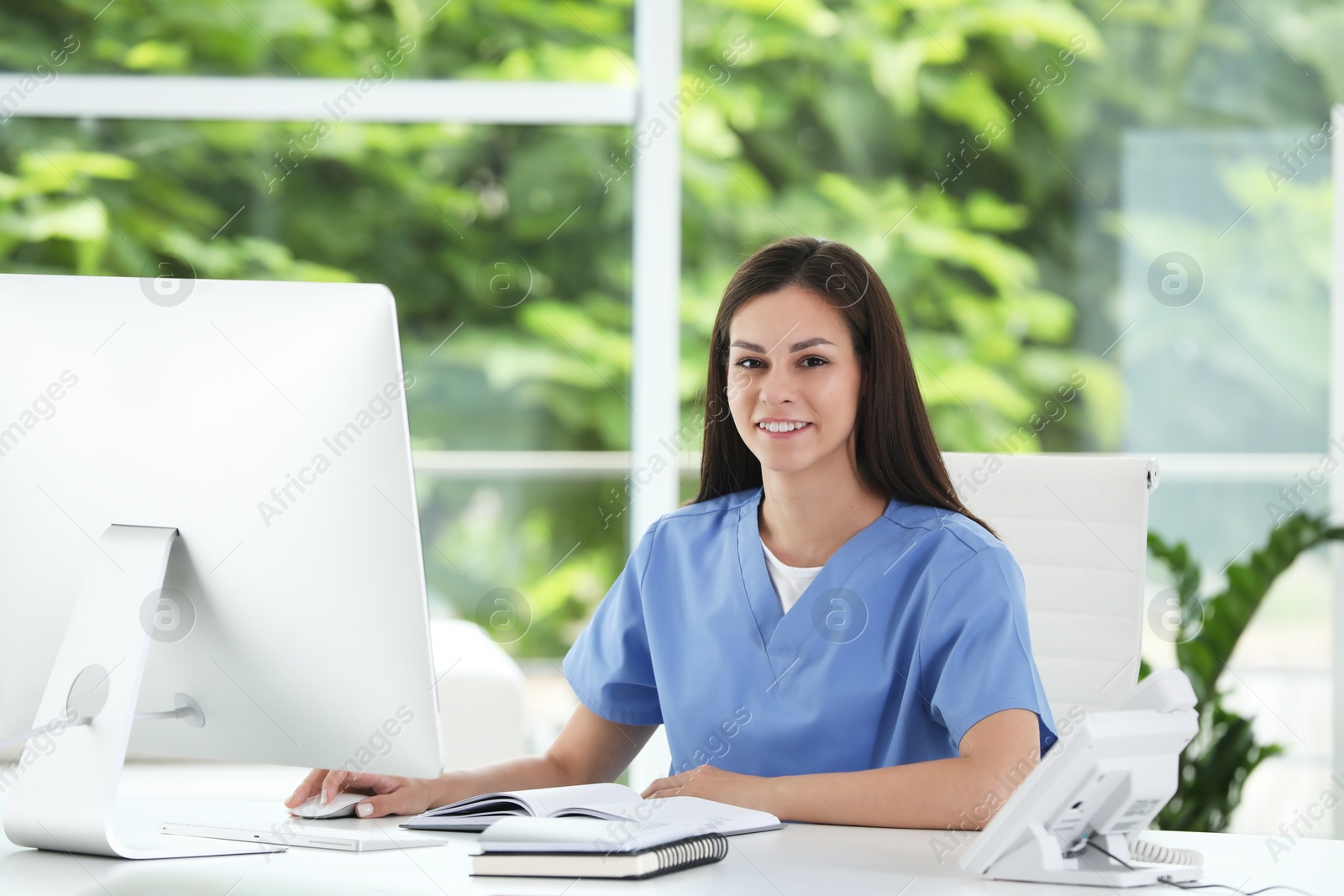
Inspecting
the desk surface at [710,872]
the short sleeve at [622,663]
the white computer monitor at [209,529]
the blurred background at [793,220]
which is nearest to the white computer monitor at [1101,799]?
the desk surface at [710,872]

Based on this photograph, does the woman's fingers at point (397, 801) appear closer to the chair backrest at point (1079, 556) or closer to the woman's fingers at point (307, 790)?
the woman's fingers at point (307, 790)

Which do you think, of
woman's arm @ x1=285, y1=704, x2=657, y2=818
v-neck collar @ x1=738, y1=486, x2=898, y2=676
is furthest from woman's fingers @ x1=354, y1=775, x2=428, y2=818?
v-neck collar @ x1=738, y1=486, x2=898, y2=676

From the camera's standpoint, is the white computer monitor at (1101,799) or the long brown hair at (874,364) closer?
the white computer monitor at (1101,799)

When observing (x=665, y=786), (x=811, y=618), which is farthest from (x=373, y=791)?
(x=811, y=618)

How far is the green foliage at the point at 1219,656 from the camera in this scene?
9.27 ft

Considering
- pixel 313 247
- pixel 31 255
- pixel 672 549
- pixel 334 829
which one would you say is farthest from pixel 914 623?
pixel 31 255

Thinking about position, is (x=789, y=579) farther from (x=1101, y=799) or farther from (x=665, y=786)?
(x=1101, y=799)

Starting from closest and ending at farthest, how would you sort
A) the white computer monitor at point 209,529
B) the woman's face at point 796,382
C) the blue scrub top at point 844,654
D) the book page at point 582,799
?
the white computer monitor at point 209,529 < the book page at point 582,799 < the blue scrub top at point 844,654 < the woman's face at point 796,382

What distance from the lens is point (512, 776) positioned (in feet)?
4.75

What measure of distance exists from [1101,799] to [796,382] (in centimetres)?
64

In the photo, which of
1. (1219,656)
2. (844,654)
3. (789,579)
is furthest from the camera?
(1219,656)

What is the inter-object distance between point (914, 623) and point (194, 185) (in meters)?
2.82

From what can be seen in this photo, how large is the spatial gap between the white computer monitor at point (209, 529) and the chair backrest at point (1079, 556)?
0.94 m

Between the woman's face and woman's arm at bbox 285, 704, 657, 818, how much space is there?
404 mm
